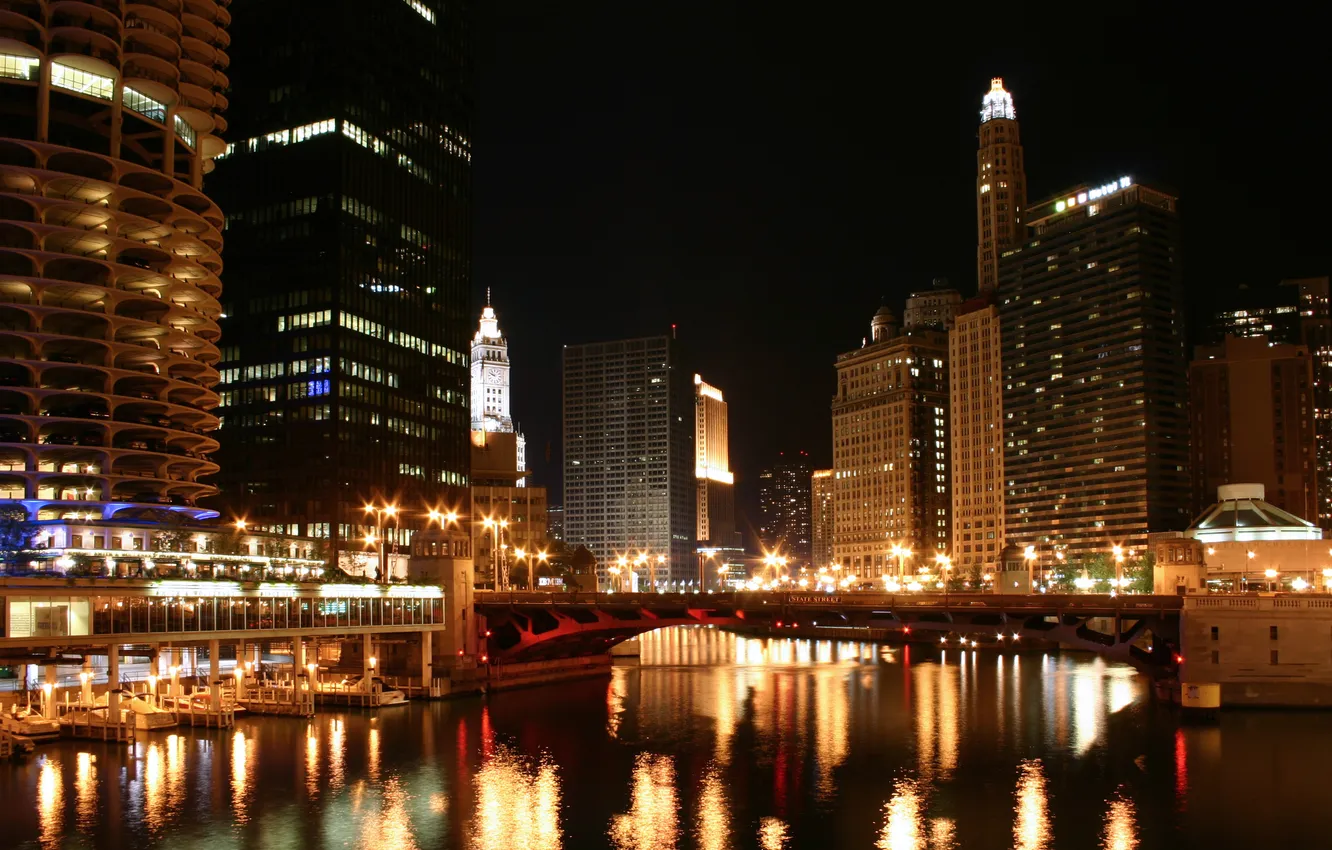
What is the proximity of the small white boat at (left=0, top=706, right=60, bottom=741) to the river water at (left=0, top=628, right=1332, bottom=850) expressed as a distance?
1714mm

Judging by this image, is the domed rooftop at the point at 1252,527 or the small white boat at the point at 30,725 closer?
the small white boat at the point at 30,725

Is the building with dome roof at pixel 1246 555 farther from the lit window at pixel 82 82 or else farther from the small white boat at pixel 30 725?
the lit window at pixel 82 82

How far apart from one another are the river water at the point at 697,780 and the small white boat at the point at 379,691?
7.88 ft

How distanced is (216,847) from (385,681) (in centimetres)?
5909

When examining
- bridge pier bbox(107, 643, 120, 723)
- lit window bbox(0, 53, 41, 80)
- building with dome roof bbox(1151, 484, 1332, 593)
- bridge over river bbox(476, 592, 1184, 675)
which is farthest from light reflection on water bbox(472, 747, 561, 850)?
lit window bbox(0, 53, 41, 80)

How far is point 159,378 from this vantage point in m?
125

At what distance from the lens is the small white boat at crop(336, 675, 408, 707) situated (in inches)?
4510

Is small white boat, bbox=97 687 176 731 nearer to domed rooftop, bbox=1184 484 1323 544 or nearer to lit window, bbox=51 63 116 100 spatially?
lit window, bbox=51 63 116 100

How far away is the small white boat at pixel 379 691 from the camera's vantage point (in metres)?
115

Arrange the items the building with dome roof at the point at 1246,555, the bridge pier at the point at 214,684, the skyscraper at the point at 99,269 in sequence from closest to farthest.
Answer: the bridge pier at the point at 214,684 < the skyscraper at the point at 99,269 < the building with dome roof at the point at 1246,555

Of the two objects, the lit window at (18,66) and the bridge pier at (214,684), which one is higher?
the lit window at (18,66)

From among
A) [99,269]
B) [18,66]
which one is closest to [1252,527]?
[99,269]

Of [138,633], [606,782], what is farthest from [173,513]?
[606,782]

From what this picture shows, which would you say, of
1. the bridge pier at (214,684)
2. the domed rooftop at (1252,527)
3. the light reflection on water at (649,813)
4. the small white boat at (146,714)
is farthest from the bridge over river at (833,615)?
the domed rooftop at (1252,527)
